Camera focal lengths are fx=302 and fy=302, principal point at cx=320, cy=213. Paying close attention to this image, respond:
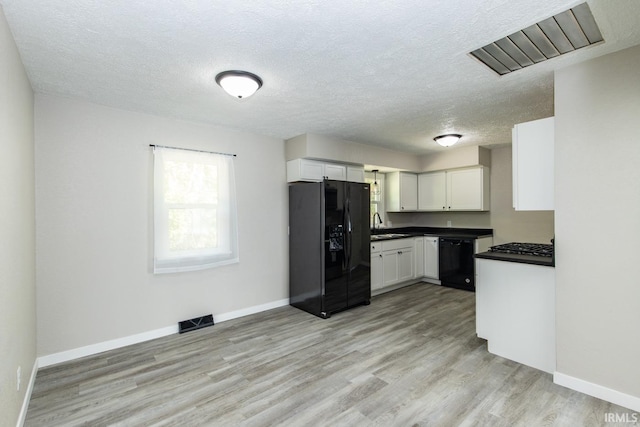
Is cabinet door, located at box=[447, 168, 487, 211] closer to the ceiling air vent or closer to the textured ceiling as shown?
the textured ceiling

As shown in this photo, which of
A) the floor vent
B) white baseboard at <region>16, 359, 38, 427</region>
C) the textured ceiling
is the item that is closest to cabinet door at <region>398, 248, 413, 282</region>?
the textured ceiling

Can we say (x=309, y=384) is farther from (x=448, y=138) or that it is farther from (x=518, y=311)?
(x=448, y=138)

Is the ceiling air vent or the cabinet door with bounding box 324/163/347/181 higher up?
the ceiling air vent

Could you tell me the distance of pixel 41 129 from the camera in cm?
272

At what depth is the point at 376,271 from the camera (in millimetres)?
4750

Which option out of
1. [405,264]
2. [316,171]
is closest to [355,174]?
[316,171]

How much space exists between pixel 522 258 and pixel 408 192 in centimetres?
332

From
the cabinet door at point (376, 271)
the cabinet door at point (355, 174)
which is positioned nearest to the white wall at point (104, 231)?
the cabinet door at point (355, 174)

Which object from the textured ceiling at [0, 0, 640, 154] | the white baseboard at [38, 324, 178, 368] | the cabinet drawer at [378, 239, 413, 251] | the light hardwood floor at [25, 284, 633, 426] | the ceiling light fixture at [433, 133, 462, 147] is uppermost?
the textured ceiling at [0, 0, 640, 154]

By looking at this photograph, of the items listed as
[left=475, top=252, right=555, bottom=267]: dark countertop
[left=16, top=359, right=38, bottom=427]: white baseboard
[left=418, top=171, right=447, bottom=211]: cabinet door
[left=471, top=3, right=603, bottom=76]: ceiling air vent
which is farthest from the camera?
[left=418, top=171, right=447, bottom=211]: cabinet door

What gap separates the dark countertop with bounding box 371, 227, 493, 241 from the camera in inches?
205

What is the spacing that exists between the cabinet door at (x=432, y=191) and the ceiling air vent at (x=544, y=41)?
3.39 m

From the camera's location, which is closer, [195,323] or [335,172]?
[195,323]

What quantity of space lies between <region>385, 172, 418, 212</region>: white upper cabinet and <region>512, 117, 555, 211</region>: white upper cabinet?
309cm
